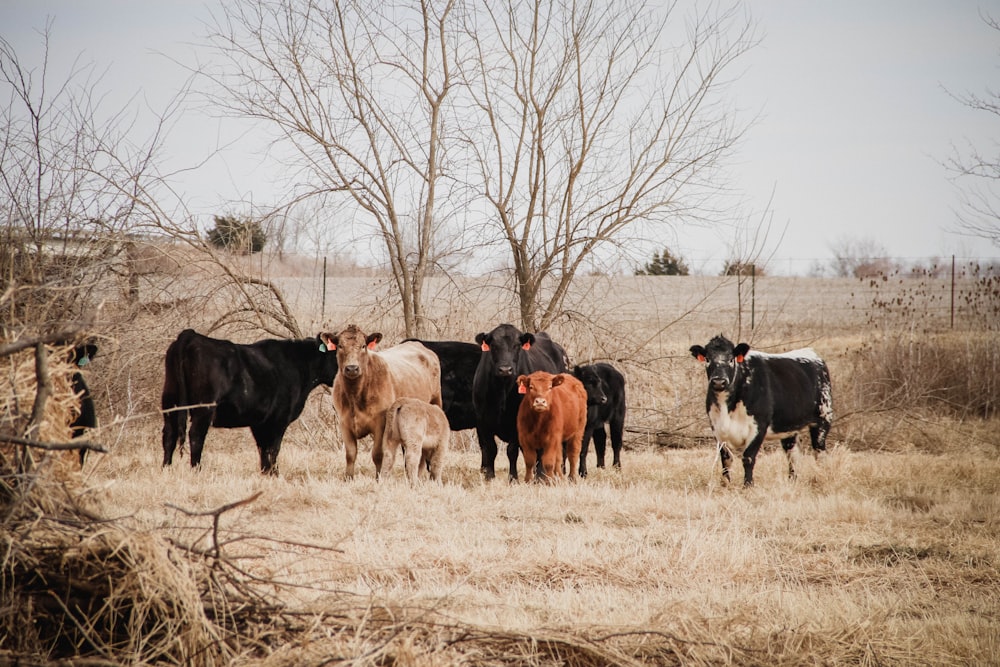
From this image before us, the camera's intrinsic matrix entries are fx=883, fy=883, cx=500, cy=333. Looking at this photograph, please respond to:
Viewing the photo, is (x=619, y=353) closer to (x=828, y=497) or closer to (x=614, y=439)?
(x=614, y=439)

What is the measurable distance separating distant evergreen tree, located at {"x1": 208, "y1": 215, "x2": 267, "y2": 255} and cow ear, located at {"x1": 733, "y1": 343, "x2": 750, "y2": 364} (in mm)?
7258

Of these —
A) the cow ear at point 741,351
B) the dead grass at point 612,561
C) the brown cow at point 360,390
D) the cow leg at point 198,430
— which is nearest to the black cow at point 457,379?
the brown cow at point 360,390

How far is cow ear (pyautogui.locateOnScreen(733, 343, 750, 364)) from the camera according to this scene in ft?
32.3

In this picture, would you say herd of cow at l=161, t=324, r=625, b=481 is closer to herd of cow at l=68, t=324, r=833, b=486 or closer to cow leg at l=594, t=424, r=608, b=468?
herd of cow at l=68, t=324, r=833, b=486

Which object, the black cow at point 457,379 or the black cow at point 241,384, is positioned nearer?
the black cow at point 241,384

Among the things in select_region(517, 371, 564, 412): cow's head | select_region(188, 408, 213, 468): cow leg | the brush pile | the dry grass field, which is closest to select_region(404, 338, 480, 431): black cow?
the dry grass field

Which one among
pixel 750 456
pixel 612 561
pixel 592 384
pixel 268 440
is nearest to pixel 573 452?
pixel 592 384

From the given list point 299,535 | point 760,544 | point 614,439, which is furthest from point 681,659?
point 614,439

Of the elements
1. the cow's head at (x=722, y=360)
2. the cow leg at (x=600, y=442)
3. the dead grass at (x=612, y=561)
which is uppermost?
the cow's head at (x=722, y=360)

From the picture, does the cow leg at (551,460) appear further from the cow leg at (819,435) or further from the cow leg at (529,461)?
the cow leg at (819,435)

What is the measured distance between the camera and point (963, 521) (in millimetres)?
7555

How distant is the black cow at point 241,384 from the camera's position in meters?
9.70

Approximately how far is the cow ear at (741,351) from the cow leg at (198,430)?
231 inches

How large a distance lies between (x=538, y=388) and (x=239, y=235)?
5929 millimetres
